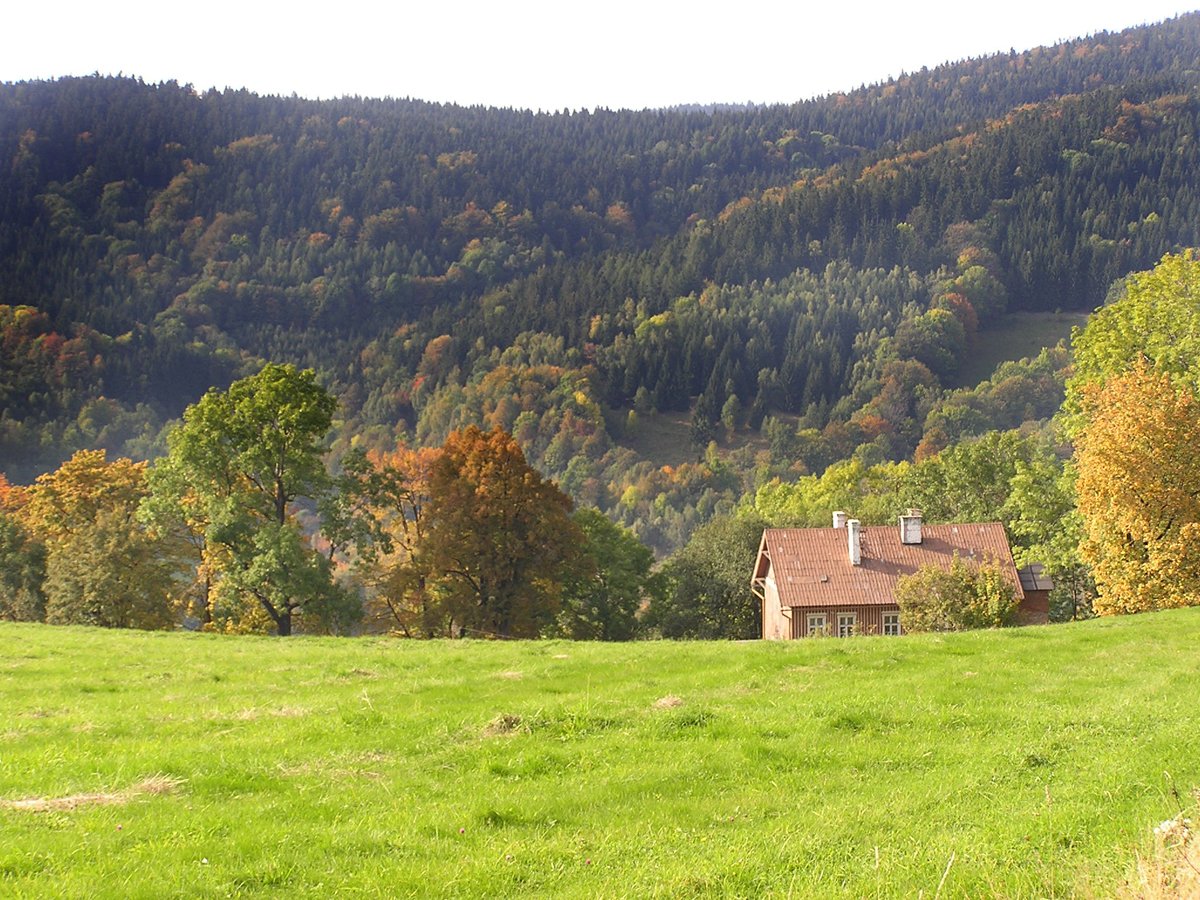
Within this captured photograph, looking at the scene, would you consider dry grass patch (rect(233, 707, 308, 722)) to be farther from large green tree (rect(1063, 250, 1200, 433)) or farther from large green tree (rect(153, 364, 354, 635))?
large green tree (rect(1063, 250, 1200, 433))

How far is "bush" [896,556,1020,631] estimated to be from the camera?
36219 mm

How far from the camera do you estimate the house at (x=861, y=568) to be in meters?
49.1

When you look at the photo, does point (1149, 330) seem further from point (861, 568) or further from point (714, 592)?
point (714, 592)

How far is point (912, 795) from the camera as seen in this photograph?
10398mm

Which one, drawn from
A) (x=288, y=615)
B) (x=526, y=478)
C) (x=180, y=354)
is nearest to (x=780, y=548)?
(x=526, y=478)

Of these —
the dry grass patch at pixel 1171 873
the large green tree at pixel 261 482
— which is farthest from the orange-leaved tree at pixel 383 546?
the dry grass patch at pixel 1171 873

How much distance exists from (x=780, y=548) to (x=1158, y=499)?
61.5 ft

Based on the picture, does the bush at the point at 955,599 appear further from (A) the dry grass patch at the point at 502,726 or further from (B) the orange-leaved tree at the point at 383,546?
(A) the dry grass patch at the point at 502,726

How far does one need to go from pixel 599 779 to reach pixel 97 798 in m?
4.90

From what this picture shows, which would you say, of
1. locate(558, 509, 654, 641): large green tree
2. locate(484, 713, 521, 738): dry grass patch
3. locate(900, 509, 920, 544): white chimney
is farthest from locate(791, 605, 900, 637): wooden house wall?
locate(484, 713, 521, 738): dry grass patch


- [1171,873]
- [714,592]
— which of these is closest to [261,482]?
[714,592]

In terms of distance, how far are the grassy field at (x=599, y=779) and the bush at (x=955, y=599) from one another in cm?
1610

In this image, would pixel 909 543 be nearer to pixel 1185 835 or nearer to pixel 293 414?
pixel 293 414

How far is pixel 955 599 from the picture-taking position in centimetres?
3691
